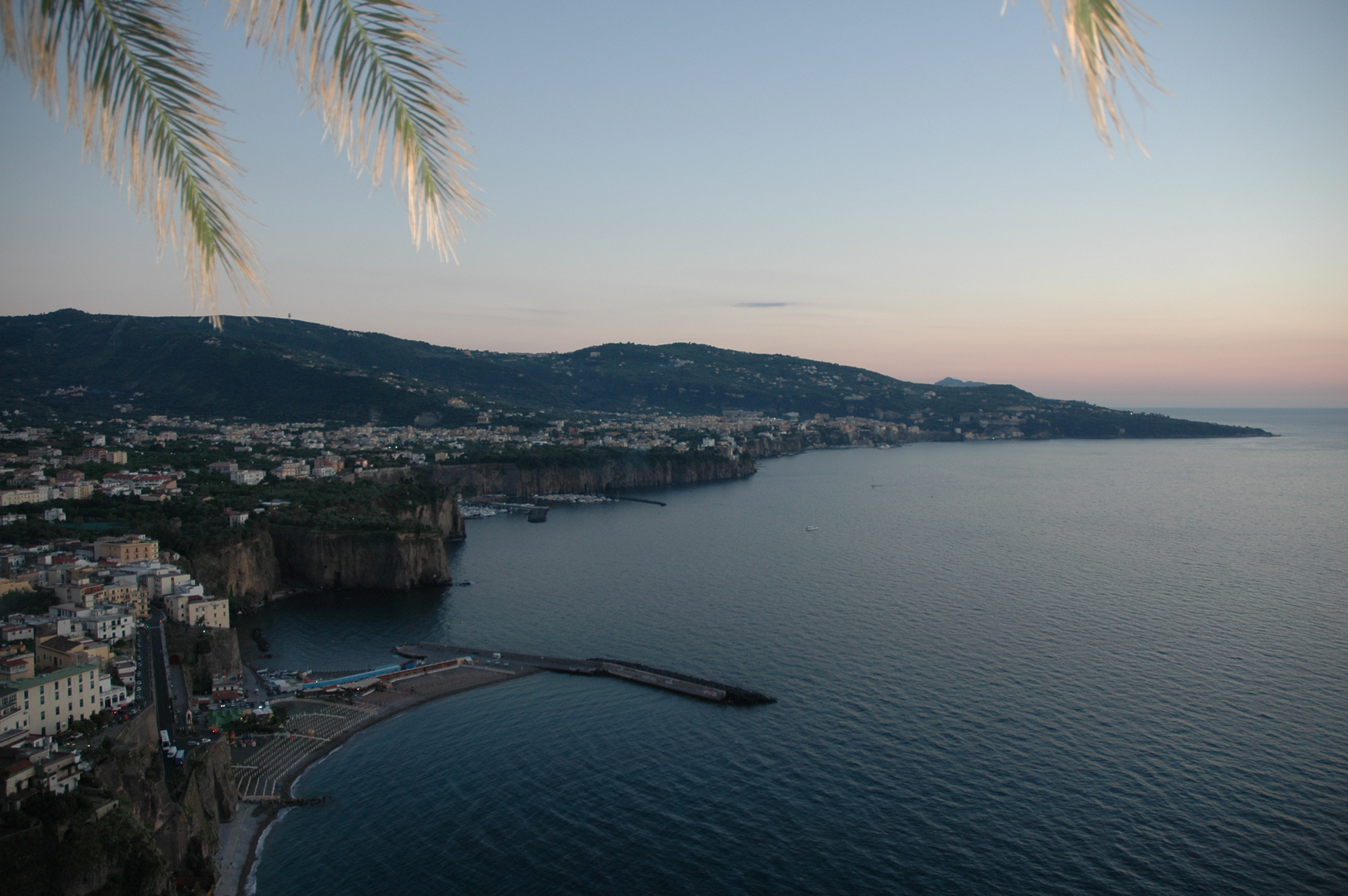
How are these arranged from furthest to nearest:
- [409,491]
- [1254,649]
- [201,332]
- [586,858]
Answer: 1. [201,332]
2. [409,491]
3. [1254,649]
4. [586,858]

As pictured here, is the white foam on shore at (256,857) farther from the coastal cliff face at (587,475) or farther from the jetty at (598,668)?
the coastal cliff face at (587,475)

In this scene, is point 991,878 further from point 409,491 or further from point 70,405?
point 70,405

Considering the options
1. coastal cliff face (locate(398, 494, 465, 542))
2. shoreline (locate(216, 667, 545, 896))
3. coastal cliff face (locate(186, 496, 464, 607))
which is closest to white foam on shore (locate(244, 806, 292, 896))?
shoreline (locate(216, 667, 545, 896))

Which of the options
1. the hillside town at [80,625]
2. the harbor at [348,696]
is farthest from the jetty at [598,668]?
the hillside town at [80,625]

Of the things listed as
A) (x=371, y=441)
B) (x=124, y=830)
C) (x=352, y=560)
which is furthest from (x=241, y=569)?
(x=371, y=441)

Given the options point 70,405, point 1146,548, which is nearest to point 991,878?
point 1146,548

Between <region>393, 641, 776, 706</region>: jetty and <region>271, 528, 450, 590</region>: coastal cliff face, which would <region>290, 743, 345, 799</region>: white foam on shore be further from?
<region>271, 528, 450, 590</region>: coastal cliff face
